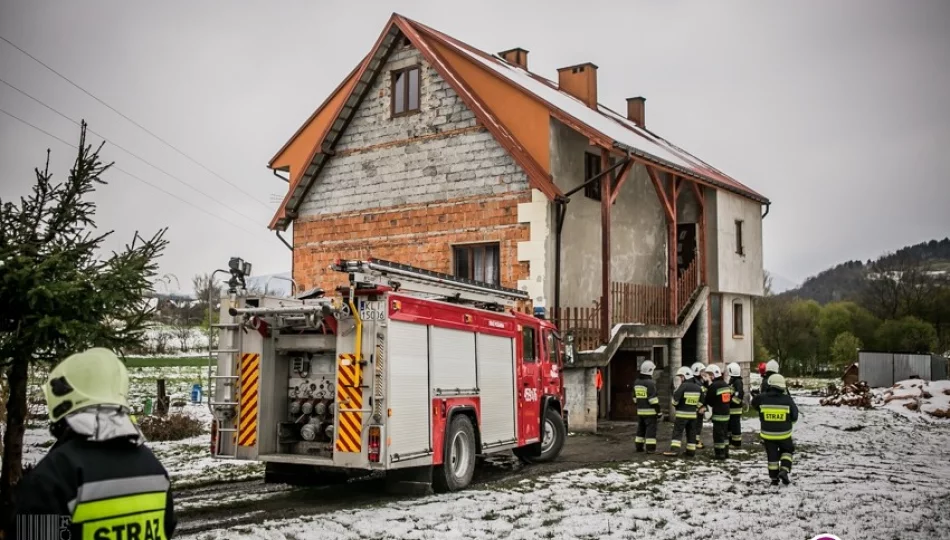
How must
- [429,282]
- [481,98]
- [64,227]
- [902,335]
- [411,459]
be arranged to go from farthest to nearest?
[902,335], [481,98], [429,282], [411,459], [64,227]

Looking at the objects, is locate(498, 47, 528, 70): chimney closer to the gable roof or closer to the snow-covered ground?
the gable roof

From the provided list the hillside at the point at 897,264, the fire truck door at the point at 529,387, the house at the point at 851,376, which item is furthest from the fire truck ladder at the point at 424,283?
the hillside at the point at 897,264

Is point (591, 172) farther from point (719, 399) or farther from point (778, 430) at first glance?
point (778, 430)

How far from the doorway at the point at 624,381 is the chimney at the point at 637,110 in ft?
42.4

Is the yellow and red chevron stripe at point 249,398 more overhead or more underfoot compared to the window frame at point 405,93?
more underfoot

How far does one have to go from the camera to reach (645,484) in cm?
1112

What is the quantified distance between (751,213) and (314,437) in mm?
20129

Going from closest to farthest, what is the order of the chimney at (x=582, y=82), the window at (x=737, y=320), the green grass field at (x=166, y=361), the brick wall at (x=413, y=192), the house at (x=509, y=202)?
the house at (x=509, y=202)
the brick wall at (x=413, y=192)
the chimney at (x=582, y=82)
the window at (x=737, y=320)
the green grass field at (x=166, y=361)

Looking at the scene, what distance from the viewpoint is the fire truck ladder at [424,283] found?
372 inches

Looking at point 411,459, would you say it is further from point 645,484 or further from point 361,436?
point 645,484

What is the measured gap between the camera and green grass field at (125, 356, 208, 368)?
1702 inches

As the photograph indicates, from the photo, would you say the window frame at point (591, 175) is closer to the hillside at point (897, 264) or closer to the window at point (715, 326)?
the window at point (715, 326)

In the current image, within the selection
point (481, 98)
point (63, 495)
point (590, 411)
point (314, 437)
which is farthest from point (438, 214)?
point (63, 495)

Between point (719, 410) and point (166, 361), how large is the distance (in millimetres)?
38350
